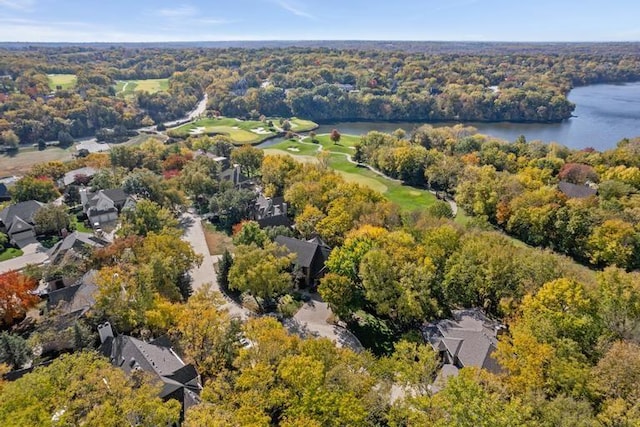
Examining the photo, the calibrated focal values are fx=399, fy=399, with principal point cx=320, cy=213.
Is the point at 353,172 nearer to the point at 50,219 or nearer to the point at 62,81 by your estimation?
the point at 50,219

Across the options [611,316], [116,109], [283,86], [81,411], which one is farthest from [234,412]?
[283,86]

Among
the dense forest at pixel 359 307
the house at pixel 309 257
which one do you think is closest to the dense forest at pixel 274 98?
the dense forest at pixel 359 307

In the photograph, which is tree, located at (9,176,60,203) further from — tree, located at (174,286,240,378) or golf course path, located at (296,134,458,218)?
golf course path, located at (296,134,458,218)

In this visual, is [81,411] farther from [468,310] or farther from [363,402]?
[468,310]

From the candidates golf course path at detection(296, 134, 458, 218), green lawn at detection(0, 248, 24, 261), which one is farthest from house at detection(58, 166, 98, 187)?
golf course path at detection(296, 134, 458, 218)

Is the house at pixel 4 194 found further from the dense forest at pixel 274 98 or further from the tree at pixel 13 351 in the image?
the dense forest at pixel 274 98
